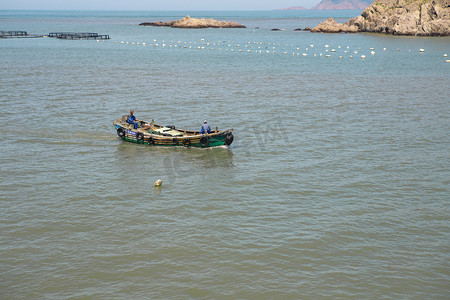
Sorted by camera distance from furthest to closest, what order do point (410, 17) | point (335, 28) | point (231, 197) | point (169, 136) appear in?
point (335, 28) → point (410, 17) → point (169, 136) → point (231, 197)

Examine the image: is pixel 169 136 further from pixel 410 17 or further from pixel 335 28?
pixel 335 28

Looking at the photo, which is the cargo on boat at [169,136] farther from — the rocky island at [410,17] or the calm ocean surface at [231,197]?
the rocky island at [410,17]

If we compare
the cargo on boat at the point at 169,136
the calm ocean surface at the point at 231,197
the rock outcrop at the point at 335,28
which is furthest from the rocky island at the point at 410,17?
the cargo on boat at the point at 169,136

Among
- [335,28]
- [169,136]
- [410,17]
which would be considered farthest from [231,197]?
[335,28]

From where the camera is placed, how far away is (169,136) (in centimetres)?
3719

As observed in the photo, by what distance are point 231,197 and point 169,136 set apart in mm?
10900

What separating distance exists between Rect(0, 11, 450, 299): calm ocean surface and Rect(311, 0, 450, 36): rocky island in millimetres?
104803

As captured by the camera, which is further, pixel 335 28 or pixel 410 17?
pixel 335 28

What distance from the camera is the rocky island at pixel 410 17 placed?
14825 cm

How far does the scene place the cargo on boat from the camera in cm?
3638

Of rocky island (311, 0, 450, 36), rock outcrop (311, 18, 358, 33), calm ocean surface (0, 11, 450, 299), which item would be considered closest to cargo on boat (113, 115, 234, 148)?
calm ocean surface (0, 11, 450, 299)

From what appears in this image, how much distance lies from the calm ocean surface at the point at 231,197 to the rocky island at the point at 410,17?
105m

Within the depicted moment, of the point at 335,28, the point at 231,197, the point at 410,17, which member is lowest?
the point at 231,197

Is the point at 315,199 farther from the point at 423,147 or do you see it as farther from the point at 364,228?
the point at 423,147
